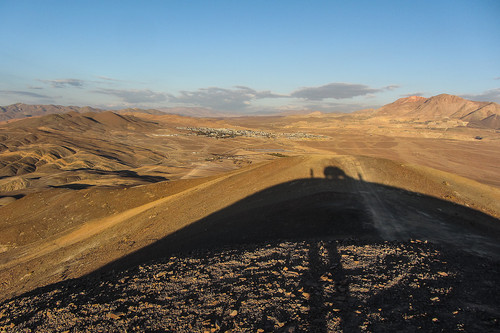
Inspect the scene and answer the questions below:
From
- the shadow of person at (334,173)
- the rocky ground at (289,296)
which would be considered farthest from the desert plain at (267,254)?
the shadow of person at (334,173)

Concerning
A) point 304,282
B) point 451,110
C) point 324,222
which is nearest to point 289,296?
point 304,282

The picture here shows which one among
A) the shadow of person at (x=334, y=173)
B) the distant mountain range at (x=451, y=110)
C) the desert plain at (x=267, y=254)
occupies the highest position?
the distant mountain range at (x=451, y=110)

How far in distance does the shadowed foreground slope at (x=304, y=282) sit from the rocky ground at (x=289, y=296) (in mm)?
23

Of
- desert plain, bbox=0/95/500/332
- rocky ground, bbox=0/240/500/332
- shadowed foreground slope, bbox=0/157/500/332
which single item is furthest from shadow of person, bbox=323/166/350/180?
rocky ground, bbox=0/240/500/332

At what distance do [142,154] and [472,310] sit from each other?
2147 inches

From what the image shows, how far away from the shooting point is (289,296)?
5492 millimetres

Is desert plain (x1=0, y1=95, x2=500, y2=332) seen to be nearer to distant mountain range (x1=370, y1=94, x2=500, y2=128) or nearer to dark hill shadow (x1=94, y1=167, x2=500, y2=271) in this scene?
dark hill shadow (x1=94, y1=167, x2=500, y2=271)

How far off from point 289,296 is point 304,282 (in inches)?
26.7

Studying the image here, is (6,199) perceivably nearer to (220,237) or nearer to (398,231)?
(220,237)

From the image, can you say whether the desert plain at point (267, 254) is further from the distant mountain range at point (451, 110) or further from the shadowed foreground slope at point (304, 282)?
the distant mountain range at point (451, 110)

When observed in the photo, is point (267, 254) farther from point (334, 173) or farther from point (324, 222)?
point (334, 173)

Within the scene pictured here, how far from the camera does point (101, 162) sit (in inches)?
1753

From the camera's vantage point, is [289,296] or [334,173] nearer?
[289,296]

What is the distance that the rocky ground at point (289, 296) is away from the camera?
470cm
